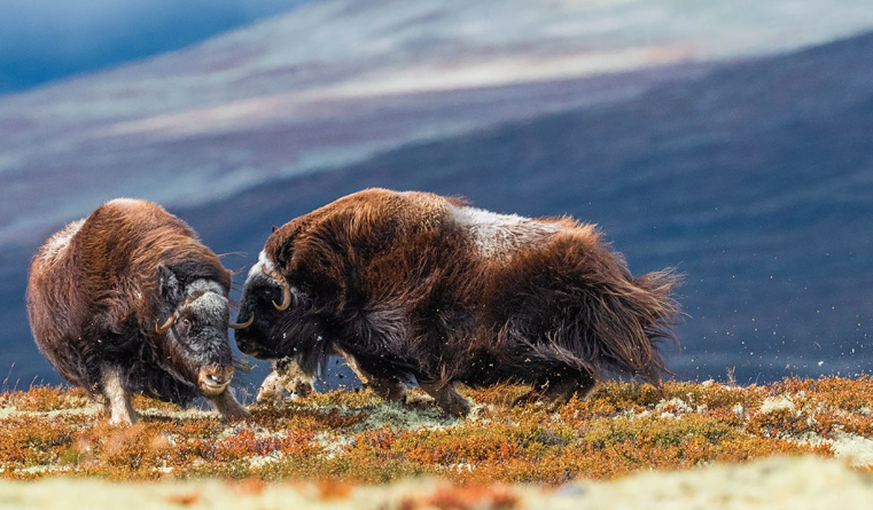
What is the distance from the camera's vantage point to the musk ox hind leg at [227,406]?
900 cm

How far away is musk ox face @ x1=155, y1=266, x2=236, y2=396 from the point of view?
8.62m

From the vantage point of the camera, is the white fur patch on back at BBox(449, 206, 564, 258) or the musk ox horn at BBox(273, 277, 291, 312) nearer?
the white fur patch on back at BBox(449, 206, 564, 258)

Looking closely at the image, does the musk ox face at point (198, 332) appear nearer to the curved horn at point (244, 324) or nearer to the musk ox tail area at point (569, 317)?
the curved horn at point (244, 324)

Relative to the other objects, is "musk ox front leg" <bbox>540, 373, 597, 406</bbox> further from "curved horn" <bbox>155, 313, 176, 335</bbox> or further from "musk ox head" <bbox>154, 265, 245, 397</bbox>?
"curved horn" <bbox>155, 313, 176, 335</bbox>

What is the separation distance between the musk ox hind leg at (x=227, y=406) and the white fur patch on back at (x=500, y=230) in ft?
8.50

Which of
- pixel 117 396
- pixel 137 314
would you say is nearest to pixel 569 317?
pixel 137 314

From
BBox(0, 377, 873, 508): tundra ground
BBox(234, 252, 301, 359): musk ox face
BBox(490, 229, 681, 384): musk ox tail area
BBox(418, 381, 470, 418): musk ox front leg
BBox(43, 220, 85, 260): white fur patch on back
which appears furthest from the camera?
BBox(43, 220, 85, 260): white fur patch on back

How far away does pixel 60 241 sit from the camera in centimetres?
998

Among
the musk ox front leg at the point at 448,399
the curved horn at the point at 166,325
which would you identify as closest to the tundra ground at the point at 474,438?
the musk ox front leg at the point at 448,399

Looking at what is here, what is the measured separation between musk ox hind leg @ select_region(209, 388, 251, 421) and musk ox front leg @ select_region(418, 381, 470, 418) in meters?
1.66

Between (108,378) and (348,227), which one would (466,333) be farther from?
(108,378)

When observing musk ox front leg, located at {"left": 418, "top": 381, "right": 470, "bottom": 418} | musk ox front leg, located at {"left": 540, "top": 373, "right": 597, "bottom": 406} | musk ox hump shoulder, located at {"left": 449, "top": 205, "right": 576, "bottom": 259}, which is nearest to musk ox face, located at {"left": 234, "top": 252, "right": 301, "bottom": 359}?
musk ox front leg, located at {"left": 418, "top": 381, "right": 470, "bottom": 418}

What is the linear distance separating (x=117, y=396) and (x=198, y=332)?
3.40 ft

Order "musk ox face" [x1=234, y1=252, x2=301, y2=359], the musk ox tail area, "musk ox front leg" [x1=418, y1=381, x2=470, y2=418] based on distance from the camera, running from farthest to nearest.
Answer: "musk ox face" [x1=234, y1=252, x2=301, y2=359] → "musk ox front leg" [x1=418, y1=381, x2=470, y2=418] → the musk ox tail area
